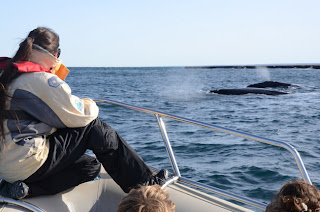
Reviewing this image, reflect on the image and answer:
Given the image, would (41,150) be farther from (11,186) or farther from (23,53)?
(23,53)

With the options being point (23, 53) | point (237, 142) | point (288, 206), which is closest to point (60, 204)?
point (23, 53)

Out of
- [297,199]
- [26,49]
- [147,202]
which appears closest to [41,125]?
[26,49]

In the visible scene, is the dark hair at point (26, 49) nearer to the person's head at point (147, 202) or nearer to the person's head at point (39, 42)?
the person's head at point (39, 42)

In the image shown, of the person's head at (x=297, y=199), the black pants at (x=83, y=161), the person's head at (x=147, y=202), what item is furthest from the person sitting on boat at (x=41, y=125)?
the person's head at (x=297, y=199)

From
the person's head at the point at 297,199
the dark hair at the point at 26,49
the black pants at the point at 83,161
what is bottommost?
the black pants at the point at 83,161

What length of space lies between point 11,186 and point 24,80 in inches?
25.0

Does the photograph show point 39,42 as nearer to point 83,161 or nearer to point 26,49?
point 26,49

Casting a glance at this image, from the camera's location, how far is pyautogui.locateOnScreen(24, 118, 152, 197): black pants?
2326mm

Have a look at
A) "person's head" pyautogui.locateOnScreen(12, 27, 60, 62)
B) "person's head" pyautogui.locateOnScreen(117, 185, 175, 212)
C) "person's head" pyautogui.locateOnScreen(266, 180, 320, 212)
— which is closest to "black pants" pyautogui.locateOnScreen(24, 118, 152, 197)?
"person's head" pyautogui.locateOnScreen(12, 27, 60, 62)

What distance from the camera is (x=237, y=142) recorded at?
317 inches

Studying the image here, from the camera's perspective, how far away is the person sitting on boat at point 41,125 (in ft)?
7.14

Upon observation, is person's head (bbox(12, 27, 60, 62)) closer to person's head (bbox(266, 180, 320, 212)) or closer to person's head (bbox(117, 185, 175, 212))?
person's head (bbox(117, 185, 175, 212))

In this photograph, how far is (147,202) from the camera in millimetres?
1363

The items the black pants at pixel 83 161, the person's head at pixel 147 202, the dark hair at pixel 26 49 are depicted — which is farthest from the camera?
the black pants at pixel 83 161
